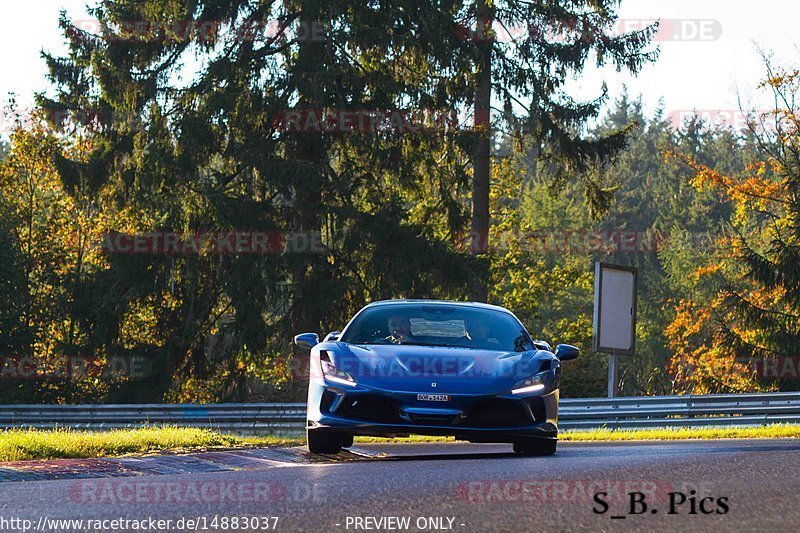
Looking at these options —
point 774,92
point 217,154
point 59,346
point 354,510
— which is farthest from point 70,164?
point 354,510

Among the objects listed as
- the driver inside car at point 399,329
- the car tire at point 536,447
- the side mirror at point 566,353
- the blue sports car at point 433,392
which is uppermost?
the driver inside car at point 399,329

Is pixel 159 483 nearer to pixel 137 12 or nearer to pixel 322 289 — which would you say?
pixel 322 289

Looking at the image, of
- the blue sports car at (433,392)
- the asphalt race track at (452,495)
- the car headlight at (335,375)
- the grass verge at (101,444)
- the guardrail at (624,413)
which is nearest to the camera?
the asphalt race track at (452,495)

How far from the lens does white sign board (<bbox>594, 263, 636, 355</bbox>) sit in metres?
22.1

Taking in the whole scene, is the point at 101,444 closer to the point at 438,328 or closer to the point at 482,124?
the point at 438,328

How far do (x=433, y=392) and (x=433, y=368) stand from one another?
0.85ft

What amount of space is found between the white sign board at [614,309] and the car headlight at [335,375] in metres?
10.8

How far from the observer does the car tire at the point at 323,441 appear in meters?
11.9

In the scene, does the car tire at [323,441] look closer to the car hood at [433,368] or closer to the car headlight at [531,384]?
the car hood at [433,368]

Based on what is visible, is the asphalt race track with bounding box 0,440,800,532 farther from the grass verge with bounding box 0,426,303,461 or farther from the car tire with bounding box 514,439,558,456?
the grass verge with bounding box 0,426,303,461

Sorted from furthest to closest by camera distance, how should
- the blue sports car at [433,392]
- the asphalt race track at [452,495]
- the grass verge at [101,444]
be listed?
the grass verge at [101,444] → the blue sports car at [433,392] → the asphalt race track at [452,495]

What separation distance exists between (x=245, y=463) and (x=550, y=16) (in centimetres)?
2649

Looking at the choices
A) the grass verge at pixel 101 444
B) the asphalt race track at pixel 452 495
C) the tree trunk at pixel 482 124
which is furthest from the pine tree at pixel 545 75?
the asphalt race track at pixel 452 495

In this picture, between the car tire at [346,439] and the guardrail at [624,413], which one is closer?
the car tire at [346,439]
